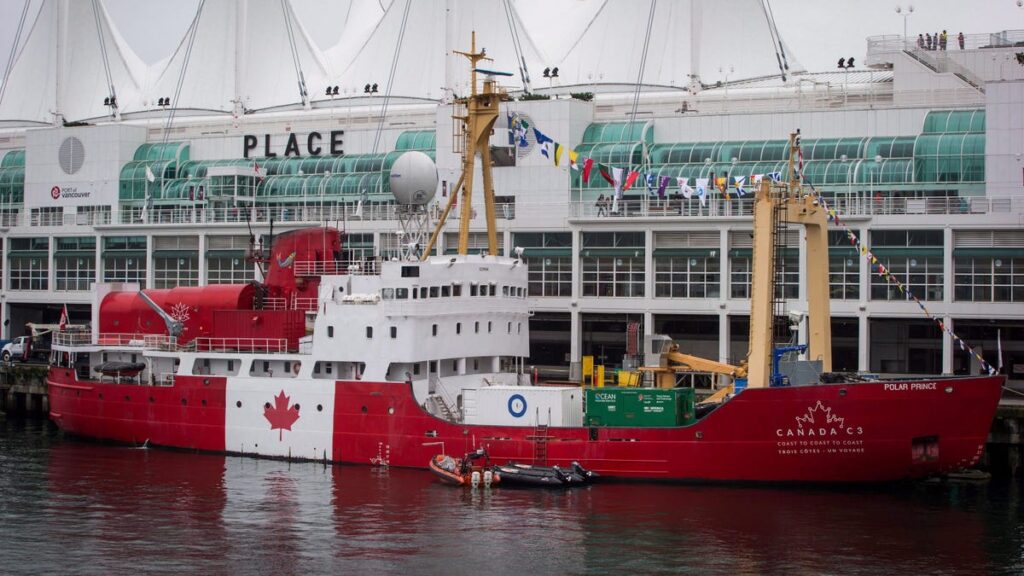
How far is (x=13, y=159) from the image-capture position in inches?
3110

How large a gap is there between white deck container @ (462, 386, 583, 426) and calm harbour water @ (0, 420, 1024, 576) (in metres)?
2.31

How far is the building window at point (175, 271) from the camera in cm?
6719

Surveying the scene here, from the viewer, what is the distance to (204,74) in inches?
3489

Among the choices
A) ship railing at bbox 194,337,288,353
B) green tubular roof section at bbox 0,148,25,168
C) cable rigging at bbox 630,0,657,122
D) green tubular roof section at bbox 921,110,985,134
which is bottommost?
ship railing at bbox 194,337,288,353

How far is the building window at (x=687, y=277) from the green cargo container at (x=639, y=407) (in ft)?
48.6

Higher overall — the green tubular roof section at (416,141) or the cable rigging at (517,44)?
the cable rigging at (517,44)

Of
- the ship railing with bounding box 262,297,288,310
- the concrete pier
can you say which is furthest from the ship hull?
the concrete pier

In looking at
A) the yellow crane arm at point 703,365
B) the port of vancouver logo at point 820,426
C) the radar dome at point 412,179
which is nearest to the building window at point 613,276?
the yellow crane arm at point 703,365

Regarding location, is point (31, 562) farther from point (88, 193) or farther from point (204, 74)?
point (204, 74)

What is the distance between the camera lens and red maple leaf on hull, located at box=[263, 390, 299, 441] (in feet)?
151

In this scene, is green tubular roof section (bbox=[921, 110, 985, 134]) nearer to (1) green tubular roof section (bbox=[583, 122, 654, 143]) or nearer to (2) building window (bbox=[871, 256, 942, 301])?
(2) building window (bbox=[871, 256, 942, 301])

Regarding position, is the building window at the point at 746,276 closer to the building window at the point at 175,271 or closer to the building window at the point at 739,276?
the building window at the point at 739,276

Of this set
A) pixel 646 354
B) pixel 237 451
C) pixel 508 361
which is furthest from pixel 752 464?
pixel 237 451

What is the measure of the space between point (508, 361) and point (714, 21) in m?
32.1
